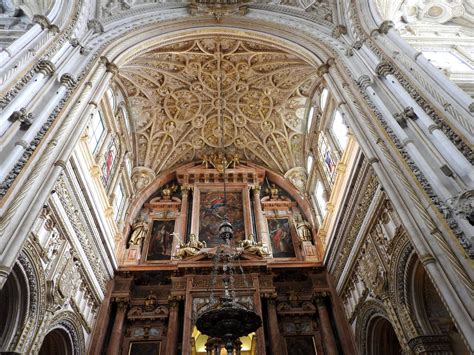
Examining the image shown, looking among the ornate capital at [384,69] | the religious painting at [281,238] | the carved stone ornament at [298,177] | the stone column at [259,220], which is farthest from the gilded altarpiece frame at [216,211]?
the ornate capital at [384,69]

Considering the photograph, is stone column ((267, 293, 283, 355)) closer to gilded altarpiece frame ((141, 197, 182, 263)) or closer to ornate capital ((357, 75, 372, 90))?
gilded altarpiece frame ((141, 197, 182, 263))

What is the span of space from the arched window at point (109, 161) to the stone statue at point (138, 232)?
2.41 m

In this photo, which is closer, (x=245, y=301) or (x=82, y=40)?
(x=82, y=40)

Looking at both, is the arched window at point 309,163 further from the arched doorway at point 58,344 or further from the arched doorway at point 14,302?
the arched doorway at point 14,302

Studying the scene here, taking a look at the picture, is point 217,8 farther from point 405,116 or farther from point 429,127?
point 429,127

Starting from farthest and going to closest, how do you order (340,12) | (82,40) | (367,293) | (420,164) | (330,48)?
(340,12) → (330,48) → (82,40) → (367,293) → (420,164)

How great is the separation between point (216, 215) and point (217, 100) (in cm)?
497

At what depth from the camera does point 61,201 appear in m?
9.45

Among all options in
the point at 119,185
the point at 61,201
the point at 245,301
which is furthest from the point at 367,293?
the point at 119,185

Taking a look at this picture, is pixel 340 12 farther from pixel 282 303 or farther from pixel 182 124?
pixel 282 303

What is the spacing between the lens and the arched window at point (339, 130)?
1266 centimetres

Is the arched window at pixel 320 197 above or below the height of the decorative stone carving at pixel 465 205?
above

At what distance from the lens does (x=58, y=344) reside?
33.0 feet

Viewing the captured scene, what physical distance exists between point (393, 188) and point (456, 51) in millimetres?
6621
